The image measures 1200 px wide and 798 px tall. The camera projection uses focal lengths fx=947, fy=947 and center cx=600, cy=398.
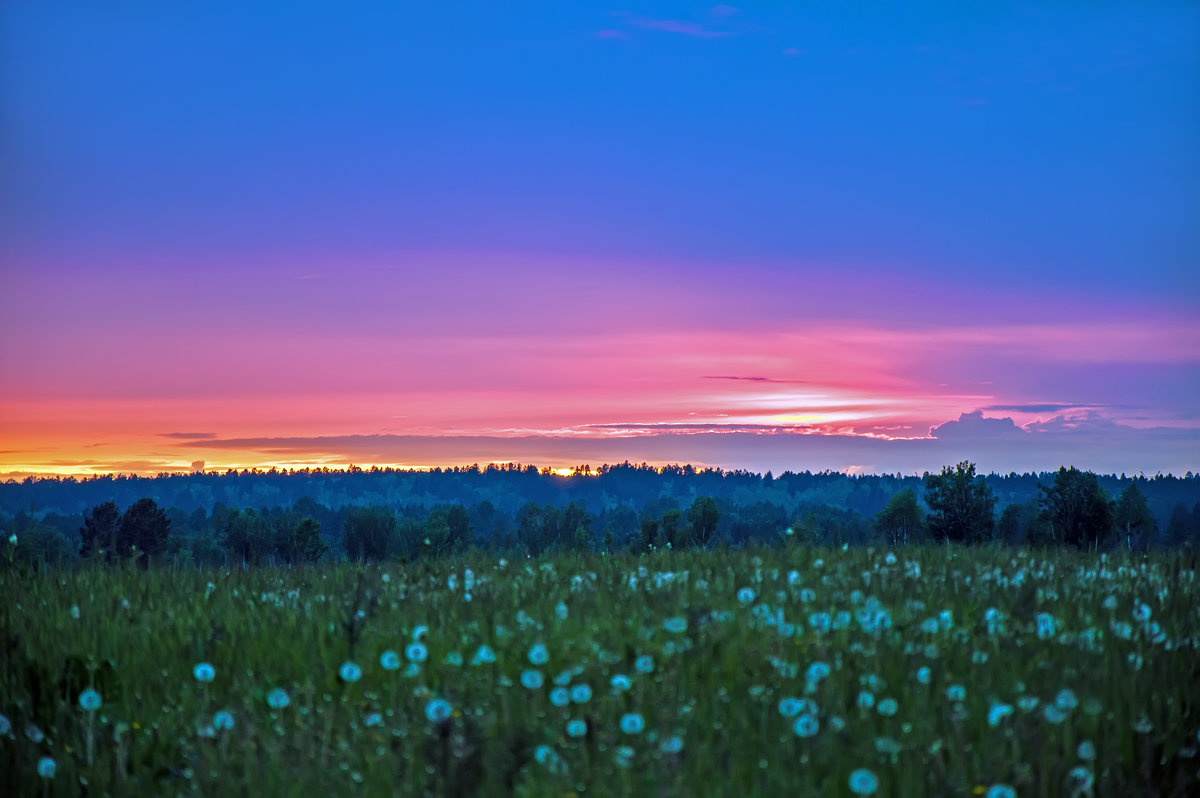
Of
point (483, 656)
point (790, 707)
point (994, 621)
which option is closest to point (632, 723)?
point (790, 707)

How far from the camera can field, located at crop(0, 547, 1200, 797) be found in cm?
512

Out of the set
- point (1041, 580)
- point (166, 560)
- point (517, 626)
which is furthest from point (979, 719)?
point (166, 560)

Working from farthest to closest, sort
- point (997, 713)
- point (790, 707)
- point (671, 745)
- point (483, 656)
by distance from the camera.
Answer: point (483, 656), point (790, 707), point (997, 713), point (671, 745)

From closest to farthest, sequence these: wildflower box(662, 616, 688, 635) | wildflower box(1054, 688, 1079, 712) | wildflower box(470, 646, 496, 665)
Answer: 1. wildflower box(1054, 688, 1079, 712)
2. wildflower box(470, 646, 496, 665)
3. wildflower box(662, 616, 688, 635)

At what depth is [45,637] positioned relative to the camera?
8.02m

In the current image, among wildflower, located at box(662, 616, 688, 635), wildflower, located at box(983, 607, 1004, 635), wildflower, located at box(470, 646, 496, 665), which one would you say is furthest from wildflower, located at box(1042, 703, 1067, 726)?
wildflower, located at box(470, 646, 496, 665)

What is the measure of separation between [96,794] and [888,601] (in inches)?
231

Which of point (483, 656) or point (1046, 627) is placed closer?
point (483, 656)

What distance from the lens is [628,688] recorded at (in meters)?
5.91

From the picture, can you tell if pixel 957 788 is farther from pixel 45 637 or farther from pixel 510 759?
pixel 45 637

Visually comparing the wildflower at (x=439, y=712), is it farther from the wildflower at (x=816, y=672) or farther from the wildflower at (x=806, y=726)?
the wildflower at (x=816, y=672)

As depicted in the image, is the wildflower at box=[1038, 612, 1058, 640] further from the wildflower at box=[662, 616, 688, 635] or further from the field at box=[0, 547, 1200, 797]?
the wildflower at box=[662, 616, 688, 635]

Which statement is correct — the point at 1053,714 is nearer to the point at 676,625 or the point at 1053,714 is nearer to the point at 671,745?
the point at 671,745

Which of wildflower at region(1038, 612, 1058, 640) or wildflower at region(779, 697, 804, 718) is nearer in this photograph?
wildflower at region(779, 697, 804, 718)
